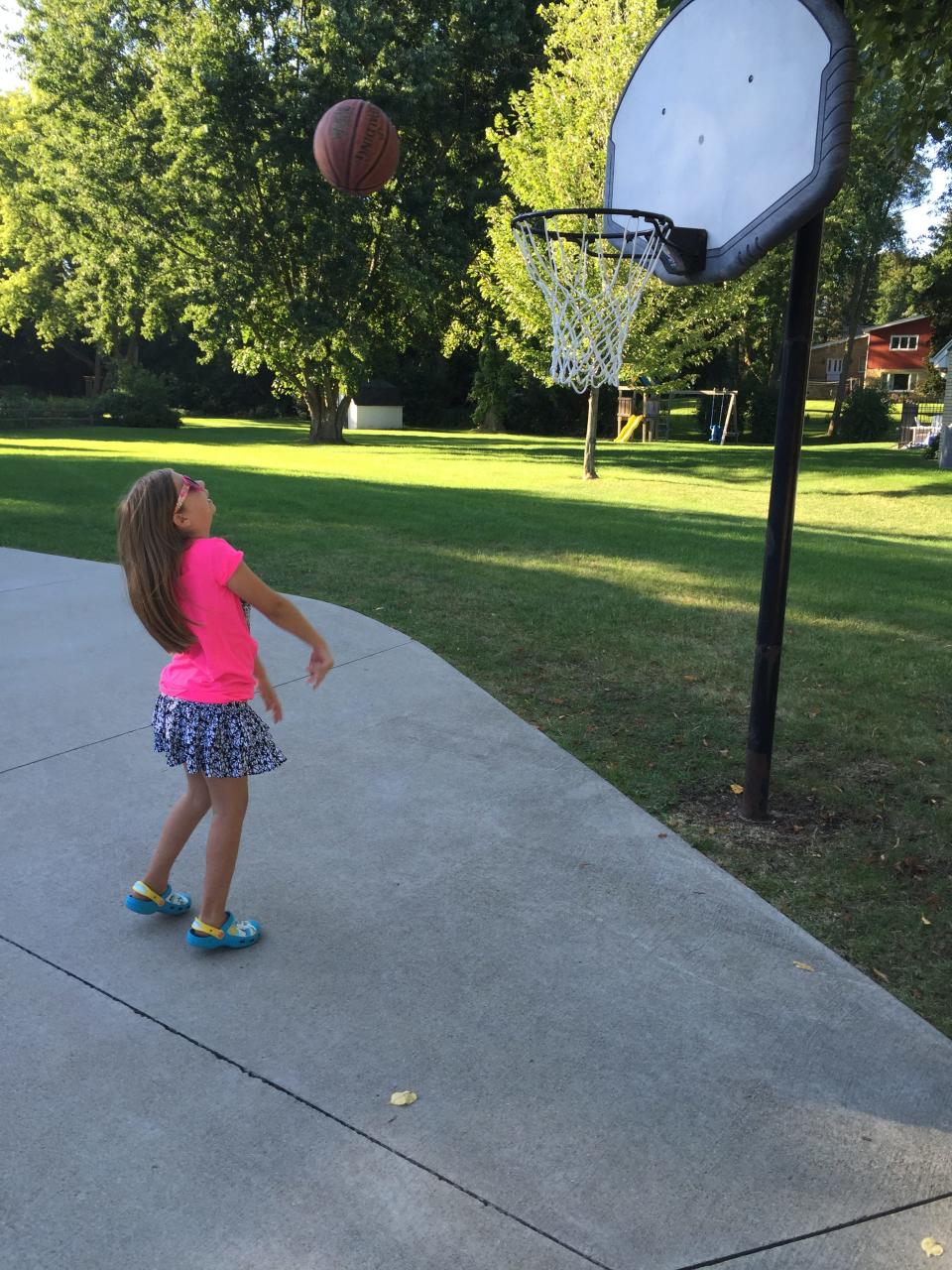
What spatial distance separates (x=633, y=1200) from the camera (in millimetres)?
2451

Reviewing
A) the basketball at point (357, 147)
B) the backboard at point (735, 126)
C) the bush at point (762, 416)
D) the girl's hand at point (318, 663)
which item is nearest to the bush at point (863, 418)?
the bush at point (762, 416)

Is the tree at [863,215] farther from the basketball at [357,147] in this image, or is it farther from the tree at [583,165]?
the basketball at [357,147]

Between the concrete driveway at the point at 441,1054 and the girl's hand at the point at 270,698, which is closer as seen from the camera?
the concrete driveway at the point at 441,1054

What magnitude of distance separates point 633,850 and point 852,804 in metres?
1.23

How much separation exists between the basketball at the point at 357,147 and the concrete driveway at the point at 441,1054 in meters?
Answer: 8.56

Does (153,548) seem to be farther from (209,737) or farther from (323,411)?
A: (323,411)

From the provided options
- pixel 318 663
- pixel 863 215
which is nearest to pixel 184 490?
pixel 318 663

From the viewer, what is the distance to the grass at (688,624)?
4.31 meters

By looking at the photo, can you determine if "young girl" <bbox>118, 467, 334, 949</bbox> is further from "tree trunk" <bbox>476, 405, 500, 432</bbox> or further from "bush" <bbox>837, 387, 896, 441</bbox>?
"tree trunk" <bbox>476, 405, 500, 432</bbox>

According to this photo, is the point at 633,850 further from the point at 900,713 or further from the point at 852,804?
the point at 900,713

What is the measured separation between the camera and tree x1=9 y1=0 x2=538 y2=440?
2584 centimetres

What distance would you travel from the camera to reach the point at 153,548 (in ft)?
10.3

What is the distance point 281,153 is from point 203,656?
26.4 metres

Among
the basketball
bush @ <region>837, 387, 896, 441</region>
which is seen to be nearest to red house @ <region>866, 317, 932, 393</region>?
bush @ <region>837, 387, 896, 441</region>
